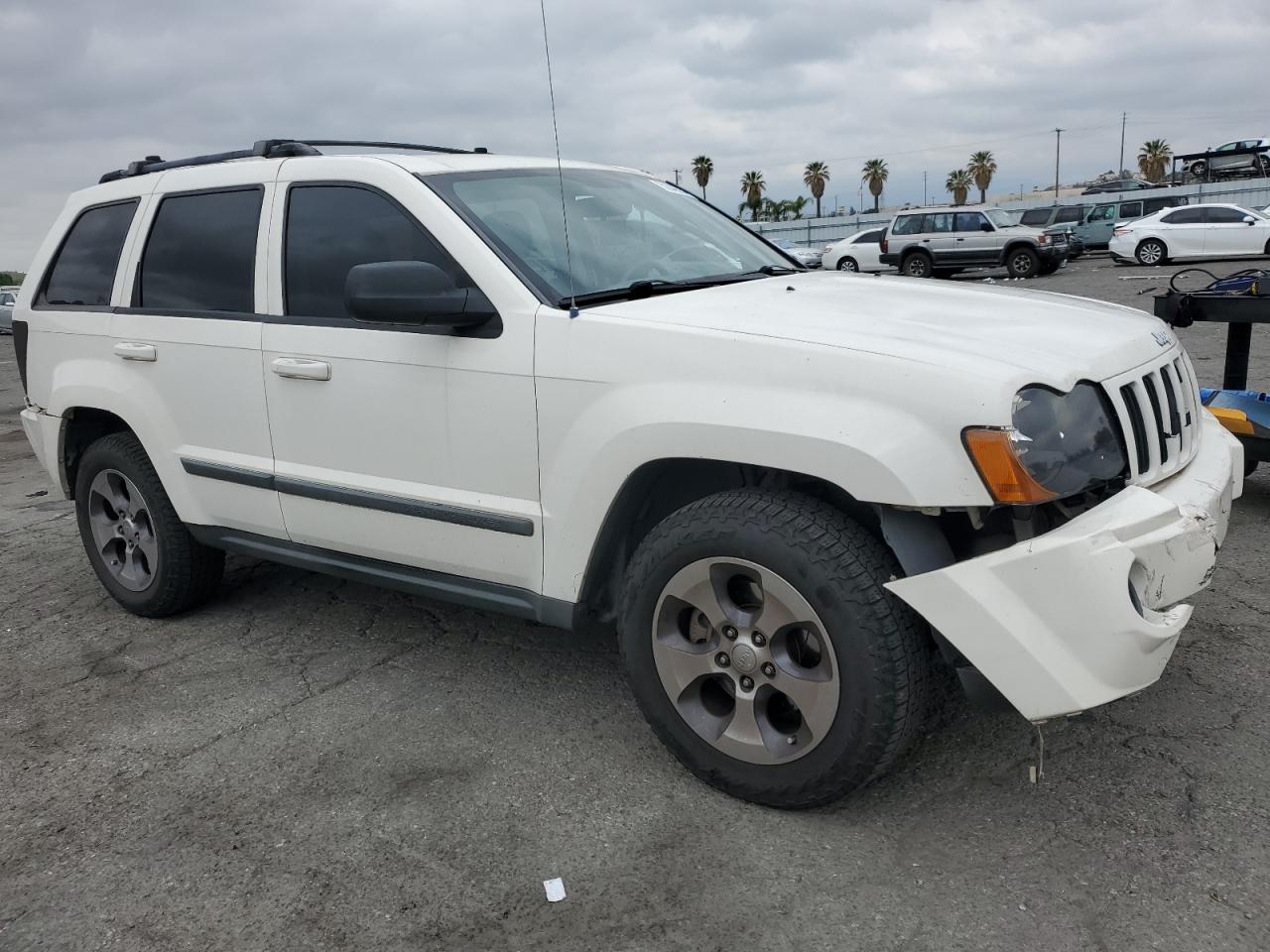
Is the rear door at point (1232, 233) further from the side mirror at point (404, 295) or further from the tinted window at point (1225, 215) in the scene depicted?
the side mirror at point (404, 295)

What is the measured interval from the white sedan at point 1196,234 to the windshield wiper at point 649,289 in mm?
23131

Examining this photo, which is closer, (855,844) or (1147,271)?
(855,844)

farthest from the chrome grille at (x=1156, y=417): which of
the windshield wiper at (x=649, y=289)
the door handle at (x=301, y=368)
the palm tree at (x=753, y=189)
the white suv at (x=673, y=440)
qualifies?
the palm tree at (x=753, y=189)

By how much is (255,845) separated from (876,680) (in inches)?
65.1

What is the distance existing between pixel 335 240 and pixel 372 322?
1.38 ft

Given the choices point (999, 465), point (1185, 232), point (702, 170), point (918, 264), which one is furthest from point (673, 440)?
point (702, 170)

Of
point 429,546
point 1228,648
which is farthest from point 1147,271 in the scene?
point 429,546

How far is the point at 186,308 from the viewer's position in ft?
12.9

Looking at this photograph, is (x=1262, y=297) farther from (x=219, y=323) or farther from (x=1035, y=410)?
(x=219, y=323)

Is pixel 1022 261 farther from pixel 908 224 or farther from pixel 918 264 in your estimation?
pixel 908 224

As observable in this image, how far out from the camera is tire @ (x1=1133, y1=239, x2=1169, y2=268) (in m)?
23.4

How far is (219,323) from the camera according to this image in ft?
12.3

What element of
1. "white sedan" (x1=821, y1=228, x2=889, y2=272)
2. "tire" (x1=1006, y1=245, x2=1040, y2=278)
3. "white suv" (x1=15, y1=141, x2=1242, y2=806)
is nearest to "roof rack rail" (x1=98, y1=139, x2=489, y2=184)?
"white suv" (x1=15, y1=141, x2=1242, y2=806)

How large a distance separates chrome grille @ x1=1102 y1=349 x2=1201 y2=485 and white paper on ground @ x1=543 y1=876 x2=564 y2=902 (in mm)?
1714
